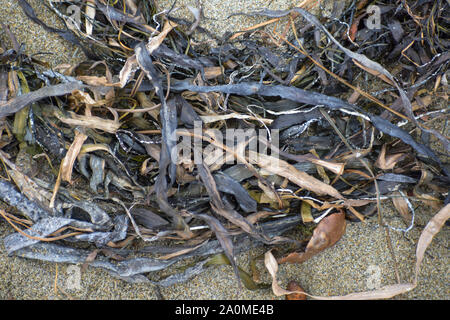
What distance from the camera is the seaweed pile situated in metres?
1.04

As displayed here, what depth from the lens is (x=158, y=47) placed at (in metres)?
1.05

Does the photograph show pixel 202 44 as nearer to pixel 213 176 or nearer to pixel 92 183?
pixel 213 176

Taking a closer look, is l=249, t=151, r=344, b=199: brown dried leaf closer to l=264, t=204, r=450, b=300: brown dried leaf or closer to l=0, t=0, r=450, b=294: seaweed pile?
l=0, t=0, r=450, b=294: seaweed pile

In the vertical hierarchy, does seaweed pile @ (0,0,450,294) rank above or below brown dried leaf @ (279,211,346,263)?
above

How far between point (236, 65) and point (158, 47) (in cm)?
24

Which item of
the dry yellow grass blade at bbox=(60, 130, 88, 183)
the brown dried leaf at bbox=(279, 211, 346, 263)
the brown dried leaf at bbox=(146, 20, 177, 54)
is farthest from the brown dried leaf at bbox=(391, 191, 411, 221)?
the dry yellow grass blade at bbox=(60, 130, 88, 183)

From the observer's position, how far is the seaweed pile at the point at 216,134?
1.04 metres

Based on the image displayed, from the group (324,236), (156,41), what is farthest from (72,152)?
(324,236)

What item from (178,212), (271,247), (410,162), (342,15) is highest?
(342,15)

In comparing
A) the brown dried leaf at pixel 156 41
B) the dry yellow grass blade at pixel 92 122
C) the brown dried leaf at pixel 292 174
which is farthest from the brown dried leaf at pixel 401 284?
the brown dried leaf at pixel 156 41

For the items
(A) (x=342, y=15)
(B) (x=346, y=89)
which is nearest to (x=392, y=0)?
(A) (x=342, y=15)

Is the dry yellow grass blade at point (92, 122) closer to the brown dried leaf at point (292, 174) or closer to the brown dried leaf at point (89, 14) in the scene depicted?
the brown dried leaf at point (89, 14)

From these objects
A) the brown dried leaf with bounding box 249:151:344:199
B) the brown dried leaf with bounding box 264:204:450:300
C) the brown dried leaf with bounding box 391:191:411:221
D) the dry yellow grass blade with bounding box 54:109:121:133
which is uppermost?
the dry yellow grass blade with bounding box 54:109:121:133

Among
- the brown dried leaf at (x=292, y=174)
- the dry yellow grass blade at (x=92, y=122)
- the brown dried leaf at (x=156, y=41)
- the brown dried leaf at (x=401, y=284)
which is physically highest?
the brown dried leaf at (x=156, y=41)
